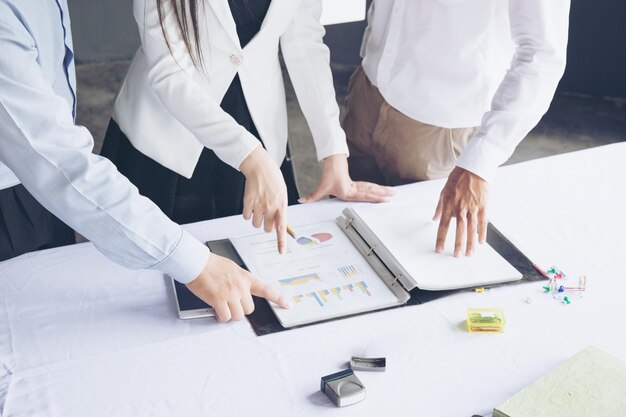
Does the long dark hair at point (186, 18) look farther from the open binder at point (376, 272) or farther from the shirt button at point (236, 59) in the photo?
the open binder at point (376, 272)

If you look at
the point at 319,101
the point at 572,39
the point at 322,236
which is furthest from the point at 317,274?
the point at 572,39

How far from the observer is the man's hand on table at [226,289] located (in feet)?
4.10

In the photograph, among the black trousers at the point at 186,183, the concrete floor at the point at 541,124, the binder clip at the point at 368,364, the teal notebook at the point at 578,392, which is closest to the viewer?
the teal notebook at the point at 578,392

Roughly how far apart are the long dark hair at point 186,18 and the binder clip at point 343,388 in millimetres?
742

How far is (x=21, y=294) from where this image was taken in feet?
4.33

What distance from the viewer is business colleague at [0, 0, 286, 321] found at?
108 centimetres

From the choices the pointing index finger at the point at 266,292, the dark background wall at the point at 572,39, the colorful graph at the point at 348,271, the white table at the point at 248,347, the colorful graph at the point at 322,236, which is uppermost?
the pointing index finger at the point at 266,292

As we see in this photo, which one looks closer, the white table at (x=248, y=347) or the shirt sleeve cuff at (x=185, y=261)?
the white table at (x=248, y=347)

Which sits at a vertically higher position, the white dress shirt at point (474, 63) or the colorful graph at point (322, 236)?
the white dress shirt at point (474, 63)

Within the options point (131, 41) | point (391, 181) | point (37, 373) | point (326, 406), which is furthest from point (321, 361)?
point (131, 41)

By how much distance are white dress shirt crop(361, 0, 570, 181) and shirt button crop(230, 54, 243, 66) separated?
0.39m

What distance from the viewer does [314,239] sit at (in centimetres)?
149

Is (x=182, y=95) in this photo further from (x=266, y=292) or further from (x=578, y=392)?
(x=578, y=392)

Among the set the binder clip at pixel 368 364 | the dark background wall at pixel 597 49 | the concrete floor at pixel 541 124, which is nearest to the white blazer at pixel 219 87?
the binder clip at pixel 368 364
